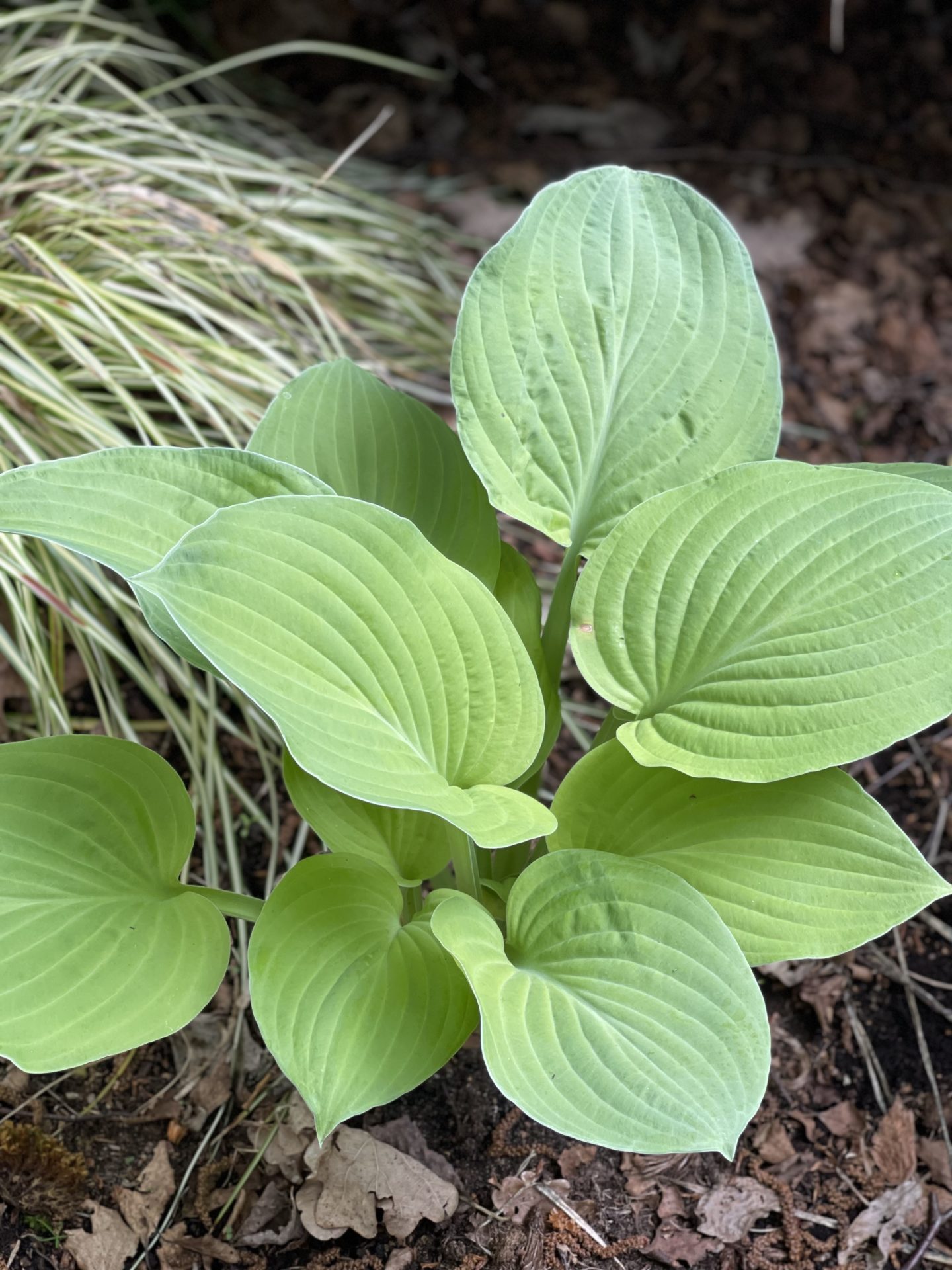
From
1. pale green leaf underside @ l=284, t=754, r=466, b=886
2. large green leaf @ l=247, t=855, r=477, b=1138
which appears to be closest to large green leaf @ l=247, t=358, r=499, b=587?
pale green leaf underside @ l=284, t=754, r=466, b=886

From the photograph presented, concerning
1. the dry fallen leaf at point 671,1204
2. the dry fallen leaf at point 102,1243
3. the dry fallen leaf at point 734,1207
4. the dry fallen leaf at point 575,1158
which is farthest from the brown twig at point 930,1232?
the dry fallen leaf at point 102,1243

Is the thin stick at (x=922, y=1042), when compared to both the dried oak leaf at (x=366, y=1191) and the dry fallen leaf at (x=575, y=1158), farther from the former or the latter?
the dried oak leaf at (x=366, y=1191)

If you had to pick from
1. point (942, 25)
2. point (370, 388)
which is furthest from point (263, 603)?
point (942, 25)

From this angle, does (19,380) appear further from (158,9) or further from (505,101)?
(505,101)

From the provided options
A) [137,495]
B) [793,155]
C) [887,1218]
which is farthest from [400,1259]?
[793,155]

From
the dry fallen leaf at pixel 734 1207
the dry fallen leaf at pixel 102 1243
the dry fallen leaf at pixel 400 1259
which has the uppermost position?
the dry fallen leaf at pixel 102 1243

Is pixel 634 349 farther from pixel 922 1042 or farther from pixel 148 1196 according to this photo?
pixel 148 1196

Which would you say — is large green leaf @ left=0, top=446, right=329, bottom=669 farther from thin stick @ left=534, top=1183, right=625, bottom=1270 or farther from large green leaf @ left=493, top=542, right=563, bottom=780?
thin stick @ left=534, top=1183, right=625, bottom=1270
